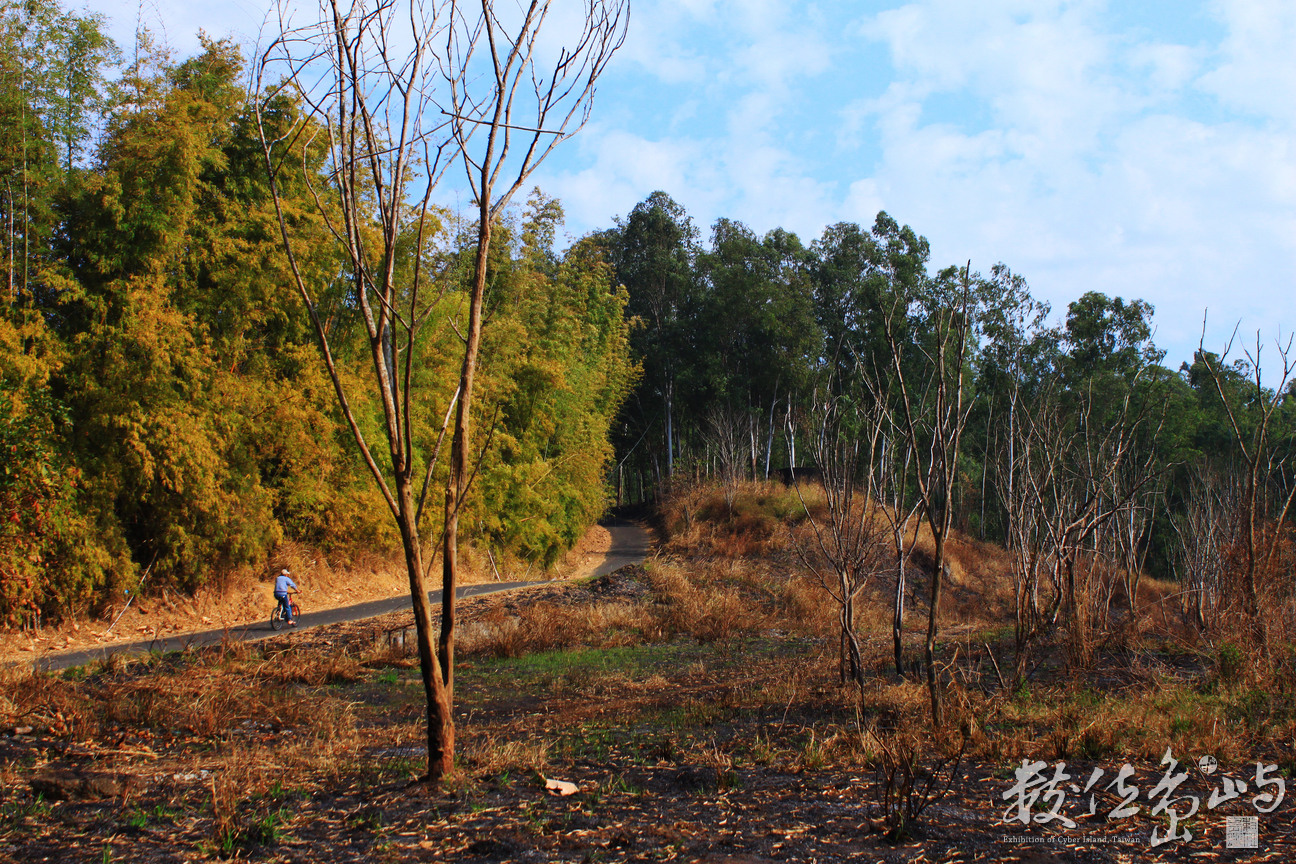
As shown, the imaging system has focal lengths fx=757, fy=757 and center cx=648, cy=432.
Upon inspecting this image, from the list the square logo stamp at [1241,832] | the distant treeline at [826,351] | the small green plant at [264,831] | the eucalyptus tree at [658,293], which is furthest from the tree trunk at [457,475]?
the eucalyptus tree at [658,293]

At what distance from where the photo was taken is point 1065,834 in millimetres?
3242

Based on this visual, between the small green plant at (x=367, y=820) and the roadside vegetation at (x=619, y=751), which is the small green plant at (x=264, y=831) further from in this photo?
the small green plant at (x=367, y=820)

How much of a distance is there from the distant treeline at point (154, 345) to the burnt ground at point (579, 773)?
4.17 metres

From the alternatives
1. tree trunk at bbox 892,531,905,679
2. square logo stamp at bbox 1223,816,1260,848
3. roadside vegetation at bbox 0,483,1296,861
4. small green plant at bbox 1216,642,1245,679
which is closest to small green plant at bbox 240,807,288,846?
roadside vegetation at bbox 0,483,1296,861

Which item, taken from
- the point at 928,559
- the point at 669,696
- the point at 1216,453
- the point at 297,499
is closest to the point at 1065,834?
the point at 669,696

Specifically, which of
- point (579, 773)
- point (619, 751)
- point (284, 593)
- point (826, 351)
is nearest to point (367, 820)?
point (579, 773)

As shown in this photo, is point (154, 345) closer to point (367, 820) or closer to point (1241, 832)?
point (367, 820)

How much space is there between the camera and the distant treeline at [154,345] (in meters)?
10.5

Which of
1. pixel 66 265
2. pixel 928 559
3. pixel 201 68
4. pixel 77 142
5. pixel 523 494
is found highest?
pixel 201 68

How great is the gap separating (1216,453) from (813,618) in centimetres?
2532

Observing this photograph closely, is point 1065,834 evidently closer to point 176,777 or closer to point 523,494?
point 176,777

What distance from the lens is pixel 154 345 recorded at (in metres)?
11.1

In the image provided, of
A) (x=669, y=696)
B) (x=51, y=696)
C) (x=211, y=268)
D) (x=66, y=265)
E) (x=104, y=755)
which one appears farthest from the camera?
(x=211, y=268)

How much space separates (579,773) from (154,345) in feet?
33.3
